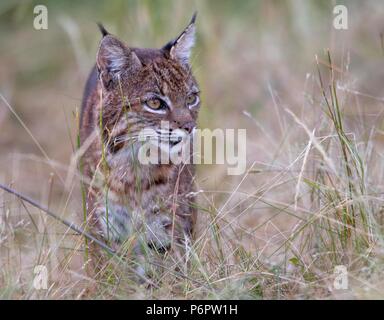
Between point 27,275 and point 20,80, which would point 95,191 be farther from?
Answer: point 20,80

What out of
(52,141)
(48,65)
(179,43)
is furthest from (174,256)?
(48,65)

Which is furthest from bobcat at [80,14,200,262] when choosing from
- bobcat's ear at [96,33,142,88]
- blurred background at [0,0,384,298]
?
blurred background at [0,0,384,298]

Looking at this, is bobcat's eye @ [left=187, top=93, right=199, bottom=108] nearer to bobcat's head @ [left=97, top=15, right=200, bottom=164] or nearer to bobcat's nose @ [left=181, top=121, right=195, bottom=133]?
bobcat's head @ [left=97, top=15, right=200, bottom=164]

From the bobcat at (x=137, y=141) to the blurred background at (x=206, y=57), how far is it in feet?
8.42

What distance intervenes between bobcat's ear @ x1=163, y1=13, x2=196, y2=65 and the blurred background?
2331mm

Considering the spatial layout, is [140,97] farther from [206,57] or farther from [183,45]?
[206,57]

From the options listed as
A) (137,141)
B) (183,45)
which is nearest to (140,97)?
(137,141)

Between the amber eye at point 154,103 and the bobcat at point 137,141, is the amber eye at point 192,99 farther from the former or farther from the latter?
the amber eye at point 154,103

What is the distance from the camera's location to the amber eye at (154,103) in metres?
4.69

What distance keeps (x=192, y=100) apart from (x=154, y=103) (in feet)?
0.94

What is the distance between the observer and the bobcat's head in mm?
4629

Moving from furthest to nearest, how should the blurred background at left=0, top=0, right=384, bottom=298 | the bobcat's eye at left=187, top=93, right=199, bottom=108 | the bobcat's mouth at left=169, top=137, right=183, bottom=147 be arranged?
the blurred background at left=0, top=0, right=384, bottom=298, the bobcat's eye at left=187, top=93, right=199, bottom=108, the bobcat's mouth at left=169, top=137, right=183, bottom=147

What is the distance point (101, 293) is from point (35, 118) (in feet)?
21.6

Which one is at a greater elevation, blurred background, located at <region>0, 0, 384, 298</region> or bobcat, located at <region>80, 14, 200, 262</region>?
blurred background, located at <region>0, 0, 384, 298</region>
